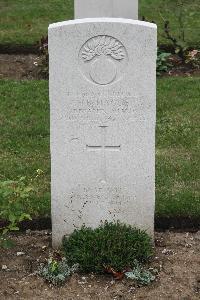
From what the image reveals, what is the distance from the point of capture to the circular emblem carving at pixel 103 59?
5273 mm

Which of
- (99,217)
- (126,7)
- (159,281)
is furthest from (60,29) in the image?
(126,7)

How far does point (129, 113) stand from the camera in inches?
212

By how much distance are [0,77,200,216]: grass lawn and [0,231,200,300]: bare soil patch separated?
1.95ft

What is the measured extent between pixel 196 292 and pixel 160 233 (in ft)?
3.16

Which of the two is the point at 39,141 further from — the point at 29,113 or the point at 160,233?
the point at 160,233

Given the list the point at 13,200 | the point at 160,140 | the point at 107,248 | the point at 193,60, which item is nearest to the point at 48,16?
the point at 193,60

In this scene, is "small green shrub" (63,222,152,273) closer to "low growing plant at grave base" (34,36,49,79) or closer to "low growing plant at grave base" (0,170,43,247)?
"low growing plant at grave base" (0,170,43,247)

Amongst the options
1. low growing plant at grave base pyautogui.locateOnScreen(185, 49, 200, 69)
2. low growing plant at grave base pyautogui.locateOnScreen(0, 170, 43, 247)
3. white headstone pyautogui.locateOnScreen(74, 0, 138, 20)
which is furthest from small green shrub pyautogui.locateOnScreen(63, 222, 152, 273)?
low growing plant at grave base pyautogui.locateOnScreen(185, 49, 200, 69)

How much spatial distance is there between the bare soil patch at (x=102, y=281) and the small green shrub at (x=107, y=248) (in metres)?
0.12

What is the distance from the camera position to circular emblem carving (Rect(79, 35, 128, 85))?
5273 millimetres

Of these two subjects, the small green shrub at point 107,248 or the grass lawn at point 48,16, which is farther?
the grass lawn at point 48,16

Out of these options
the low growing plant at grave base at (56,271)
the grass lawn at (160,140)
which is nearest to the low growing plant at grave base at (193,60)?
the grass lawn at (160,140)

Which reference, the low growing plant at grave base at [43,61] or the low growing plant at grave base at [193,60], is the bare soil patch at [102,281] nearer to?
the low growing plant at grave base at [43,61]

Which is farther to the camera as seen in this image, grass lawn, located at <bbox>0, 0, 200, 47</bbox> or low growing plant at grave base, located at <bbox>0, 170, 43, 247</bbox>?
grass lawn, located at <bbox>0, 0, 200, 47</bbox>
